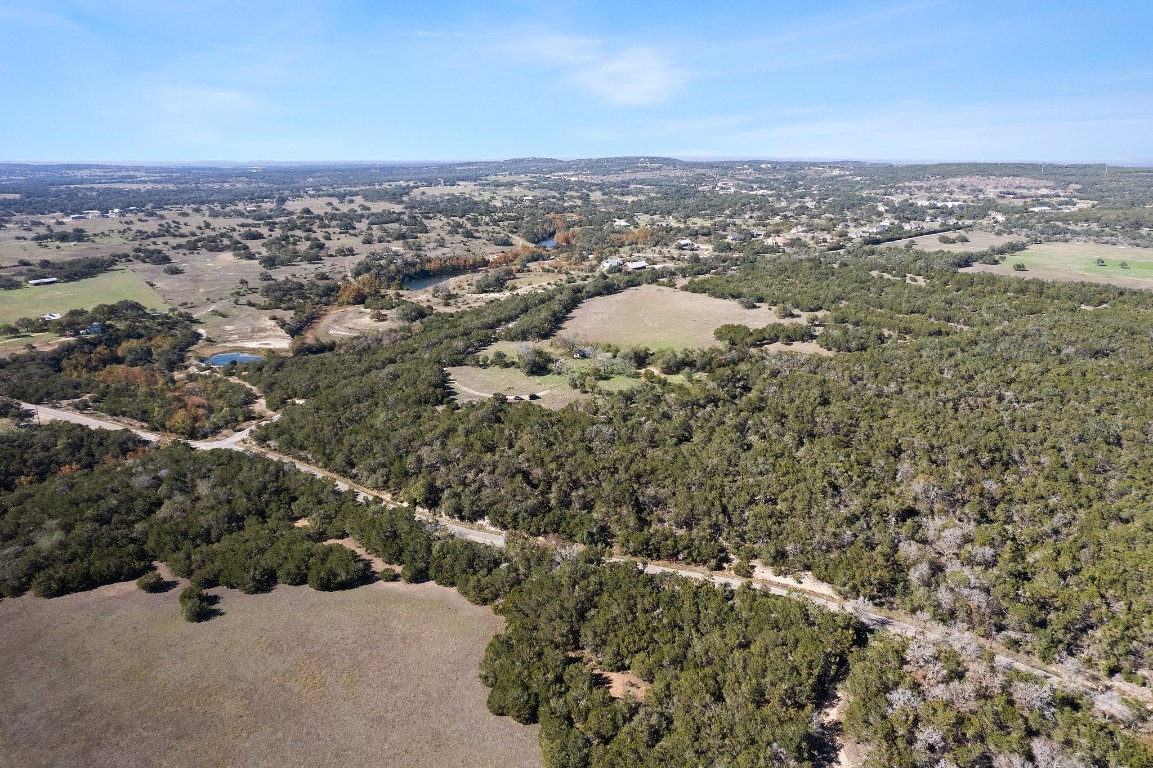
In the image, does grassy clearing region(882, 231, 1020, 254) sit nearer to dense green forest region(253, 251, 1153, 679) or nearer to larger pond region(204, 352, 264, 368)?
dense green forest region(253, 251, 1153, 679)

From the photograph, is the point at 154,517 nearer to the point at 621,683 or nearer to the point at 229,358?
the point at 621,683

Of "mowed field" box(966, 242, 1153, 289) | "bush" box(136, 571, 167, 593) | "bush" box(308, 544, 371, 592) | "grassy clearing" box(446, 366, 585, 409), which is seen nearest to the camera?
"bush" box(308, 544, 371, 592)

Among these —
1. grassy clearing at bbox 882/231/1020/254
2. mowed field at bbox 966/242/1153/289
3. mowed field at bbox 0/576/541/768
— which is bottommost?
mowed field at bbox 0/576/541/768

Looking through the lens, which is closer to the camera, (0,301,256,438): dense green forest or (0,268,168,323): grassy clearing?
(0,301,256,438): dense green forest

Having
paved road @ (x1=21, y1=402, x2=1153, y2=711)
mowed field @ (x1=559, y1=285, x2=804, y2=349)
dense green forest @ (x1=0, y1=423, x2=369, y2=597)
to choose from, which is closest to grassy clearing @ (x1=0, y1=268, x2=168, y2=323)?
dense green forest @ (x1=0, y1=423, x2=369, y2=597)

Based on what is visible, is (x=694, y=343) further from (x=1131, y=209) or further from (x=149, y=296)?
(x=1131, y=209)

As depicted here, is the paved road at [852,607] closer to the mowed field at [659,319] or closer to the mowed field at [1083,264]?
the mowed field at [659,319]
